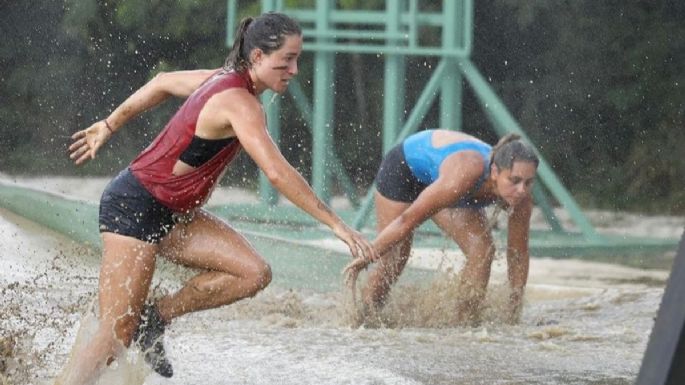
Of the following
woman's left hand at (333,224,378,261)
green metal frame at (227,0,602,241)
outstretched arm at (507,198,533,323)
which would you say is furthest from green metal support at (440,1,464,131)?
woman's left hand at (333,224,378,261)

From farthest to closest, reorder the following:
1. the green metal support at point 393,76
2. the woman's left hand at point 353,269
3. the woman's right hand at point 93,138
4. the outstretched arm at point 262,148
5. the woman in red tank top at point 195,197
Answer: the green metal support at point 393,76 < the woman's left hand at point 353,269 < the woman's right hand at point 93,138 < the woman in red tank top at point 195,197 < the outstretched arm at point 262,148

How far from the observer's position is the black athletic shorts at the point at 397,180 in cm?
722

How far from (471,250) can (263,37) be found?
103 inches

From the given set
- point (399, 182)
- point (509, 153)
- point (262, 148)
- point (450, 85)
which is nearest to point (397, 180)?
point (399, 182)

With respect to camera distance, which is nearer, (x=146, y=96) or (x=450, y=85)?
(x=146, y=96)

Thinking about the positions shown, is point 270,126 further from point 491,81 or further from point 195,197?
point 195,197

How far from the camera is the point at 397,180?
723cm

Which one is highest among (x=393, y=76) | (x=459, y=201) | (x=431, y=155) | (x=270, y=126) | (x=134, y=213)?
(x=134, y=213)

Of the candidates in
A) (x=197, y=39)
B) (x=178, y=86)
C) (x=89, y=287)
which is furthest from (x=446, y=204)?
(x=197, y=39)

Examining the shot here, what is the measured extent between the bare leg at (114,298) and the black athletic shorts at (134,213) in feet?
0.10

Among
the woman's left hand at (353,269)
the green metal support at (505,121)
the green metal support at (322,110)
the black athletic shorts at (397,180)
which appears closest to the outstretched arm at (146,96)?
the woman's left hand at (353,269)

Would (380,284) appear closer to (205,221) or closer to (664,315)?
(205,221)

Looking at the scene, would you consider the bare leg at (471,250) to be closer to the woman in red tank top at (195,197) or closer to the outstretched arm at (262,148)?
the woman in red tank top at (195,197)

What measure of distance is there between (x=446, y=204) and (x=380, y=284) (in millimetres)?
754
